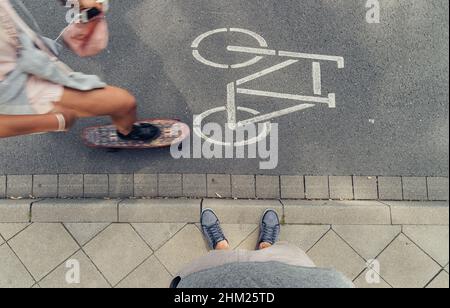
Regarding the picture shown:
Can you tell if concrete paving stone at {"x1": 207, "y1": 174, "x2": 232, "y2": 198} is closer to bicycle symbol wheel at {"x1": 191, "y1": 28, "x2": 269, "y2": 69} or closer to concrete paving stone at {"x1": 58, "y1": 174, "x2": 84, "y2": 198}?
bicycle symbol wheel at {"x1": 191, "y1": 28, "x2": 269, "y2": 69}

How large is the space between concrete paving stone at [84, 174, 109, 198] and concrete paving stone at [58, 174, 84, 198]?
0.05 meters

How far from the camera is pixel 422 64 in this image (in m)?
4.19

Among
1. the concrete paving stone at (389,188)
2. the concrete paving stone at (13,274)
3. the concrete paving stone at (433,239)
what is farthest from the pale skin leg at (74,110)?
the concrete paving stone at (433,239)

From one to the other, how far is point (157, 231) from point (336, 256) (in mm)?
1781

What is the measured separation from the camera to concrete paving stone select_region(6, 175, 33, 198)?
3984 millimetres

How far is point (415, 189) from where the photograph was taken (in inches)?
158

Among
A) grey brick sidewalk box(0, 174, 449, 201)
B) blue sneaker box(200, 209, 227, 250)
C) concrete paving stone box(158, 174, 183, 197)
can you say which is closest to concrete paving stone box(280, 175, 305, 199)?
grey brick sidewalk box(0, 174, 449, 201)

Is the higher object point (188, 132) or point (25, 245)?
point (188, 132)

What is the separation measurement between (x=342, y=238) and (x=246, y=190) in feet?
3.49

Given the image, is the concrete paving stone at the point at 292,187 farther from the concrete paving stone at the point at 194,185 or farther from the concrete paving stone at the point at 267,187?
the concrete paving stone at the point at 194,185

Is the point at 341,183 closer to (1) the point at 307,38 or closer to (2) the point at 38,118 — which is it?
(1) the point at 307,38

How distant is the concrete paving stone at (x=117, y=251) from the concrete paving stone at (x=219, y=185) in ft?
2.80
